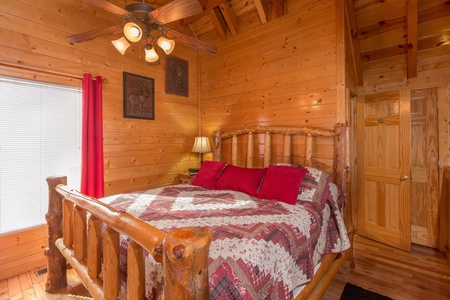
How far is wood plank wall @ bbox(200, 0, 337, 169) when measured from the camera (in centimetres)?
253

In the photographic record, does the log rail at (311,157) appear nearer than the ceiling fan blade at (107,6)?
No

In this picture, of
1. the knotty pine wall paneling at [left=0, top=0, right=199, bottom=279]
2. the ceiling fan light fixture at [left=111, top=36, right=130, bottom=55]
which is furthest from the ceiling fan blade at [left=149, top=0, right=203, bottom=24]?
the knotty pine wall paneling at [left=0, top=0, right=199, bottom=279]

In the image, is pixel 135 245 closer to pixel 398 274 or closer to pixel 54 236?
pixel 54 236

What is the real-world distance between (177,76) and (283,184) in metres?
2.43

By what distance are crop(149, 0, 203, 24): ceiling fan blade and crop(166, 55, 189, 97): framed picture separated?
1.86m

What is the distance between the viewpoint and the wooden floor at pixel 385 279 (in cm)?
190

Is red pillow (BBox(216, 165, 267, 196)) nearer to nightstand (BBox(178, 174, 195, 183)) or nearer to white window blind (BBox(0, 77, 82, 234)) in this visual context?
nightstand (BBox(178, 174, 195, 183))

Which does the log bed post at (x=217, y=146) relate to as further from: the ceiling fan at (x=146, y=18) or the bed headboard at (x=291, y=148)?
the ceiling fan at (x=146, y=18)

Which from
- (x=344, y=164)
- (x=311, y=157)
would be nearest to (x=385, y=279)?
(x=344, y=164)

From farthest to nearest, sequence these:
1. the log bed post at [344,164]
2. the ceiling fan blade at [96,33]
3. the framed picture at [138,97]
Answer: the framed picture at [138,97] → the log bed post at [344,164] → the ceiling fan blade at [96,33]

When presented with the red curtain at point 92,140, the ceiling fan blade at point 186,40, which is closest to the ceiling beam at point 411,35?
the ceiling fan blade at point 186,40

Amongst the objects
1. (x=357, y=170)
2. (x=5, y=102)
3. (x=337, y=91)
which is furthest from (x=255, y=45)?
(x=5, y=102)

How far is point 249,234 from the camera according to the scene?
49.1 inches

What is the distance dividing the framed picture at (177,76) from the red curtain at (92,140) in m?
1.06
